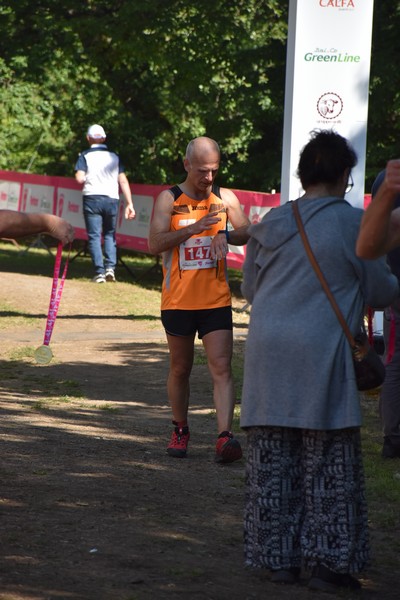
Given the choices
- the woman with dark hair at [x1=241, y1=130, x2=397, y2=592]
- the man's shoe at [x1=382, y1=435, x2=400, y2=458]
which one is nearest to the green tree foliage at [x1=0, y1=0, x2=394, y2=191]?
the man's shoe at [x1=382, y1=435, x2=400, y2=458]

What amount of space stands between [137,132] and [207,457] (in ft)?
70.3

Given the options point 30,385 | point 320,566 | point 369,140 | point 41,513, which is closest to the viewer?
point 320,566

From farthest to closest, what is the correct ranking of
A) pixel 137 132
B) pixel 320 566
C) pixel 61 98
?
pixel 61 98 → pixel 137 132 → pixel 320 566

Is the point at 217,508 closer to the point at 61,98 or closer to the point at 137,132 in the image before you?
the point at 137,132

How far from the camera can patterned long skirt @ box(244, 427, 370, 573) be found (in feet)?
15.9

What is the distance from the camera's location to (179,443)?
25.1ft

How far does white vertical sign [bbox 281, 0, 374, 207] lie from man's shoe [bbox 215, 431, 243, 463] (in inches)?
167

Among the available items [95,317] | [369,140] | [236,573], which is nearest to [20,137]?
[369,140]

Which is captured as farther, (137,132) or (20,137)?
(20,137)

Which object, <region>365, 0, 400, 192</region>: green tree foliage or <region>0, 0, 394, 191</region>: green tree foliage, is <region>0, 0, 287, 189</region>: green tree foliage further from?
<region>365, 0, 400, 192</region>: green tree foliage

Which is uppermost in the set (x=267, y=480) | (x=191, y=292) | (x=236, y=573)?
(x=191, y=292)

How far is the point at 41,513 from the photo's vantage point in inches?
235

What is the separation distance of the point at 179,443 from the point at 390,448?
1298 mm

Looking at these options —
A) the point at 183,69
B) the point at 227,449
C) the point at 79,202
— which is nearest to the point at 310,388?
the point at 227,449
